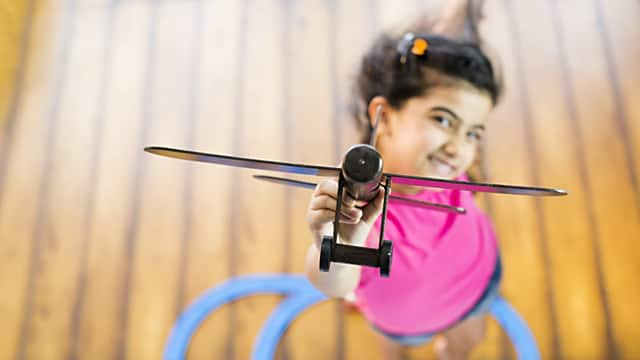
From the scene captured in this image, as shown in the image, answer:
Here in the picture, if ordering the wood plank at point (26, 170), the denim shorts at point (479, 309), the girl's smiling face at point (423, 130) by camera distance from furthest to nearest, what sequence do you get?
the wood plank at point (26, 170)
the denim shorts at point (479, 309)
the girl's smiling face at point (423, 130)

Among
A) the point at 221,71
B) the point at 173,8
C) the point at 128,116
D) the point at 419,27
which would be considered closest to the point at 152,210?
the point at 128,116

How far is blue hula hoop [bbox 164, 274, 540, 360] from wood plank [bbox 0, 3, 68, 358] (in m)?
0.41

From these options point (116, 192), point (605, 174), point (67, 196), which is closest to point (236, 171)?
point (116, 192)

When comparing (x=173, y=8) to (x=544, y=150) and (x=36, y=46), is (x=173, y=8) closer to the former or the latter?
(x=36, y=46)

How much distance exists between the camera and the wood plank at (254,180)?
152 cm

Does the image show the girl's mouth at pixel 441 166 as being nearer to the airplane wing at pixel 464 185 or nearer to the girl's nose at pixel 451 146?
the girl's nose at pixel 451 146

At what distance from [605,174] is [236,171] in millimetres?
947

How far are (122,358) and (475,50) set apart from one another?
117cm

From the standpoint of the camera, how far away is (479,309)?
4.81 ft

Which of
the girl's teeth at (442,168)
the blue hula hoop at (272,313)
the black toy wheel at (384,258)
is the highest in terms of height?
the girl's teeth at (442,168)

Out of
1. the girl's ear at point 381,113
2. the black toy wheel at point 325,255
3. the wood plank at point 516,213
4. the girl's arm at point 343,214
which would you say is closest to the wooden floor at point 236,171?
the wood plank at point 516,213

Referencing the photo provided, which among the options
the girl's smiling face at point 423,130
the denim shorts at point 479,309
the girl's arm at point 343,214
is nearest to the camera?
the girl's arm at point 343,214

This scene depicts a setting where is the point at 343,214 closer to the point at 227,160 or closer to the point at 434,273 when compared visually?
the point at 227,160

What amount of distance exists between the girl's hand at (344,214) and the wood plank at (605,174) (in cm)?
86
